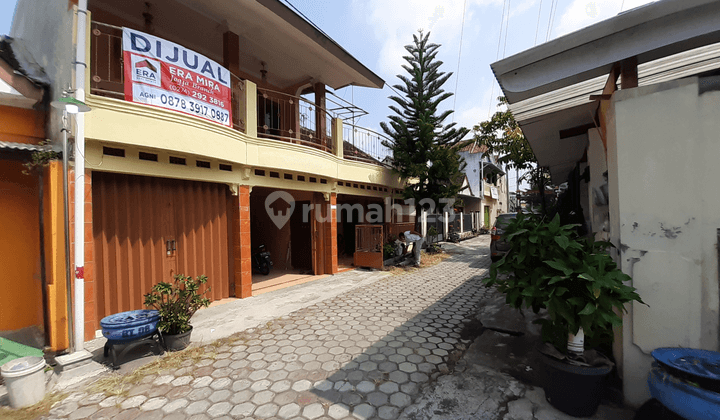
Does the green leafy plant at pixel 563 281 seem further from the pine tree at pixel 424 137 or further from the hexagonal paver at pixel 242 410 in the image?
the pine tree at pixel 424 137

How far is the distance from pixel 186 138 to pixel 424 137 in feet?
27.3

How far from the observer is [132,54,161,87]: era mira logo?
446 cm

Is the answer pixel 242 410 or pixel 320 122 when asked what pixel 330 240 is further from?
pixel 242 410

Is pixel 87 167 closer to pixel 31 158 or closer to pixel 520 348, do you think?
pixel 31 158

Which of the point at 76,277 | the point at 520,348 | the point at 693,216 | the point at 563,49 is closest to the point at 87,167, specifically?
the point at 76,277

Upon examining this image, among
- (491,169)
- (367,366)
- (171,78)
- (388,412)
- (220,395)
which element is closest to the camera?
(388,412)

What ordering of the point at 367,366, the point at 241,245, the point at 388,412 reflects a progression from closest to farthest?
the point at 388,412 → the point at 367,366 → the point at 241,245

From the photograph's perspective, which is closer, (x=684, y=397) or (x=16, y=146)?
(x=684, y=397)

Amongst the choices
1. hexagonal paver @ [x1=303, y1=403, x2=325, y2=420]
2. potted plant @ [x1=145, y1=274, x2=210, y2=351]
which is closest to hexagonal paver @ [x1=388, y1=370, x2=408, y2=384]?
hexagonal paver @ [x1=303, y1=403, x2=325, y2=420]

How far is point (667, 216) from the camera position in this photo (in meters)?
2.48

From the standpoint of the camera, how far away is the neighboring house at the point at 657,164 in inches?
92.0

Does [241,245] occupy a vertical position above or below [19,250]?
below

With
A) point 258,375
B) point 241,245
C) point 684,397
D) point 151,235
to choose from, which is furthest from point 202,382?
point 684,397

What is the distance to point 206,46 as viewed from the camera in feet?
25.1
